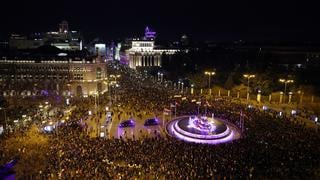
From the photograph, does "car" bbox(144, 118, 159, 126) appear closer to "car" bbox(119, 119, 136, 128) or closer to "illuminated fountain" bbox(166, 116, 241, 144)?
"car" bbox(119, 119, 136, 128)

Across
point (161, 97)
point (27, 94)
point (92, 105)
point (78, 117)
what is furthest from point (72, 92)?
point (78, 117)

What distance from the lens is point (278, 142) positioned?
2623 centimetres

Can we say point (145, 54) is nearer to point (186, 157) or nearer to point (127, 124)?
point (127, 124)

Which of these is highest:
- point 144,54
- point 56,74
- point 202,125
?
point 144,54

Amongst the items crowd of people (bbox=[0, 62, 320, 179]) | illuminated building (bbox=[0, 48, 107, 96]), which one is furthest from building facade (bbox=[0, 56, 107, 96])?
crowd of people (bbox=[0, 62, 320, 179])

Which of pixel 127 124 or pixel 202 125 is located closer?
pixel 202 125

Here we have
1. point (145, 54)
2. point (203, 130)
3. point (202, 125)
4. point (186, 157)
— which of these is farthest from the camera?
point (145, 54)

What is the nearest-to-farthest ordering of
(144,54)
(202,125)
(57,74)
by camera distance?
(202,125) < (57,74) < (144,54)

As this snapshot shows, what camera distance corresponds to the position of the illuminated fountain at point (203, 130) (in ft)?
101

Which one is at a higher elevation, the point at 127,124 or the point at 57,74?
the point at 57,74

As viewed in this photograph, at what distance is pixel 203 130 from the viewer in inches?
1281

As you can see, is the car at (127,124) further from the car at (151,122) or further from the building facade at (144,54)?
the building facade at (144,54)

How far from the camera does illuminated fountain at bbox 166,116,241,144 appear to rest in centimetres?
3080

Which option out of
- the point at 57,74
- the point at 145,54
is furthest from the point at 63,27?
the point at 57,74
